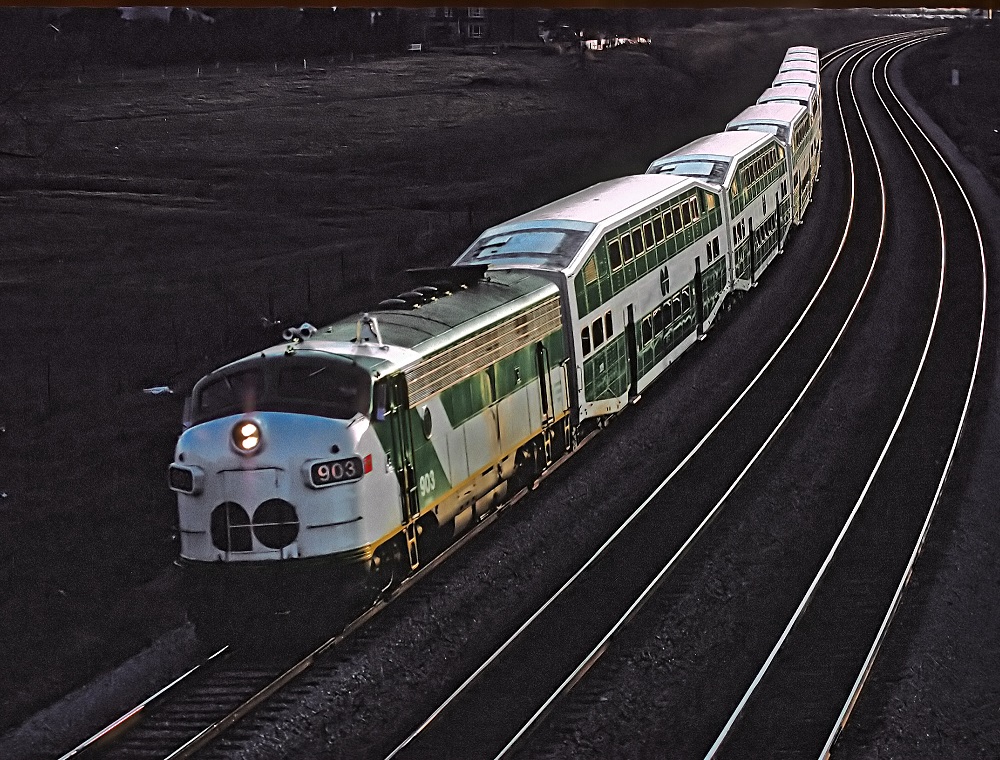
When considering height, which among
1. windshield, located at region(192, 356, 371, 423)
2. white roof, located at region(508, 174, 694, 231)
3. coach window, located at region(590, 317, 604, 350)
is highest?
white roof, located at region(508, 174, 694, 231)

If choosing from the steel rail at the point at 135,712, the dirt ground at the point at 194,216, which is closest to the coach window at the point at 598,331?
the dirt ground at the point at 194,216

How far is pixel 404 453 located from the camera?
12.5 metres

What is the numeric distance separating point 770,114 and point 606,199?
45.0 ft

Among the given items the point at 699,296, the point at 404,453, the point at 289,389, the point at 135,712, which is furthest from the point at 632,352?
the point at 135,712

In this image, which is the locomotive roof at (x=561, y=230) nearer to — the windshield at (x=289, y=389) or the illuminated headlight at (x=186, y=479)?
the windshield at (x=289, y=389)

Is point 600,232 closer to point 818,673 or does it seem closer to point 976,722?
point 818,673

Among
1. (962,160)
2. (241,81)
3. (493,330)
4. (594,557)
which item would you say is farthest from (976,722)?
(962,160)

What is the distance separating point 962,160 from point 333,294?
1469 centimetres

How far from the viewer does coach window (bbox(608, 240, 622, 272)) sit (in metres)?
18.4

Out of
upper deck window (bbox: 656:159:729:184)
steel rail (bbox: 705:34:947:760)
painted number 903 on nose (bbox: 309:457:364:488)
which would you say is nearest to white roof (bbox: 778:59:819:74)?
upper deck window (bbox: 656:159:729:184)

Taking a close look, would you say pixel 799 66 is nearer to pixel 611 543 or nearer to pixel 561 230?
pixel 561 230

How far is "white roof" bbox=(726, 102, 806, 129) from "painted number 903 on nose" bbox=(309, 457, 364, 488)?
72.0ft

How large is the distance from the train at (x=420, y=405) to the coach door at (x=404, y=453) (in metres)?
0.02

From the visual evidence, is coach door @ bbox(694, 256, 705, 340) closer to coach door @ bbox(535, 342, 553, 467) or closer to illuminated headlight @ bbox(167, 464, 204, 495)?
coach door @ bbox(535, 342, 553, 467)
